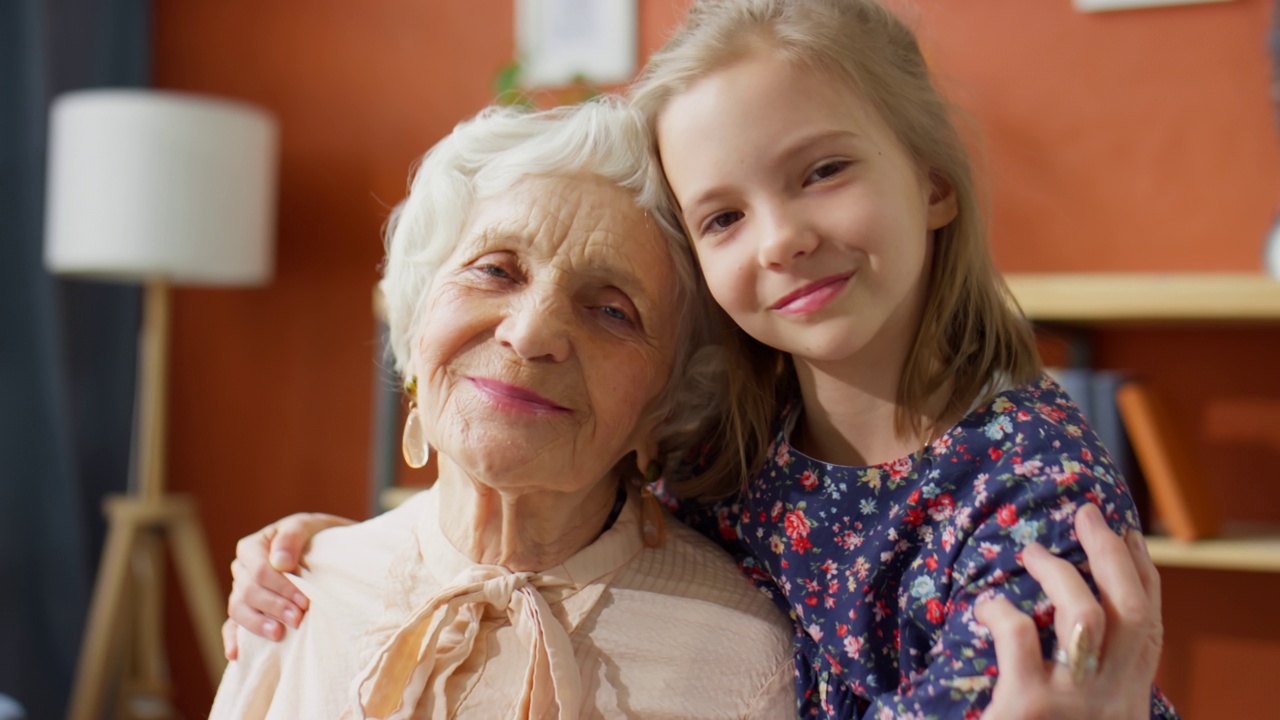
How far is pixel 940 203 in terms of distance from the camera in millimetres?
1322

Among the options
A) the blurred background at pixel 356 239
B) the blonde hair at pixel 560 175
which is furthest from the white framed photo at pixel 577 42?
the blonde hair at pixel 560 175

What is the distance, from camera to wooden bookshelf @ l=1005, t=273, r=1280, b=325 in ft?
6.84

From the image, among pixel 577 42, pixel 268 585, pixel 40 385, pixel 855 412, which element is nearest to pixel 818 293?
pixel 855 412

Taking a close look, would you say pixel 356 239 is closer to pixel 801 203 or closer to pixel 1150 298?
pixel 1150 298

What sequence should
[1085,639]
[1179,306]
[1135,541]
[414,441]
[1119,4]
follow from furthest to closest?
[1119,4] → [1179,306] → [414,441] → [1135,541] → [1085,639]

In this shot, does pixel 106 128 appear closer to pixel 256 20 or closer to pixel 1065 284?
pixel 256 20

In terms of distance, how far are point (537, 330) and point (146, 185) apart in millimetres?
2076

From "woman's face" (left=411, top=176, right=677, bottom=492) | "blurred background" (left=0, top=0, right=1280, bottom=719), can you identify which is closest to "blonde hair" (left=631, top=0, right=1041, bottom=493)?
"woman's face" (left=411, top=176, right=677, bottom=492)

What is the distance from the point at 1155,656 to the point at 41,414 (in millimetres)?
3228

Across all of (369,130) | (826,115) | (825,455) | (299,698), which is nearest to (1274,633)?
(825,455)

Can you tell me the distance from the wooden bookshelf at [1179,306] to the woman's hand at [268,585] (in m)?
1.50

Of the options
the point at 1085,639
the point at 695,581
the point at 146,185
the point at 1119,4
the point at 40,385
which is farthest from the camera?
the point at 40,385

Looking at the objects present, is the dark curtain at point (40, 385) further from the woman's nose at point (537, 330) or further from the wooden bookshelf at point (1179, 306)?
the wooden bookshelf at point (1179, 306)

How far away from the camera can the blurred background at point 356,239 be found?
2520mm
